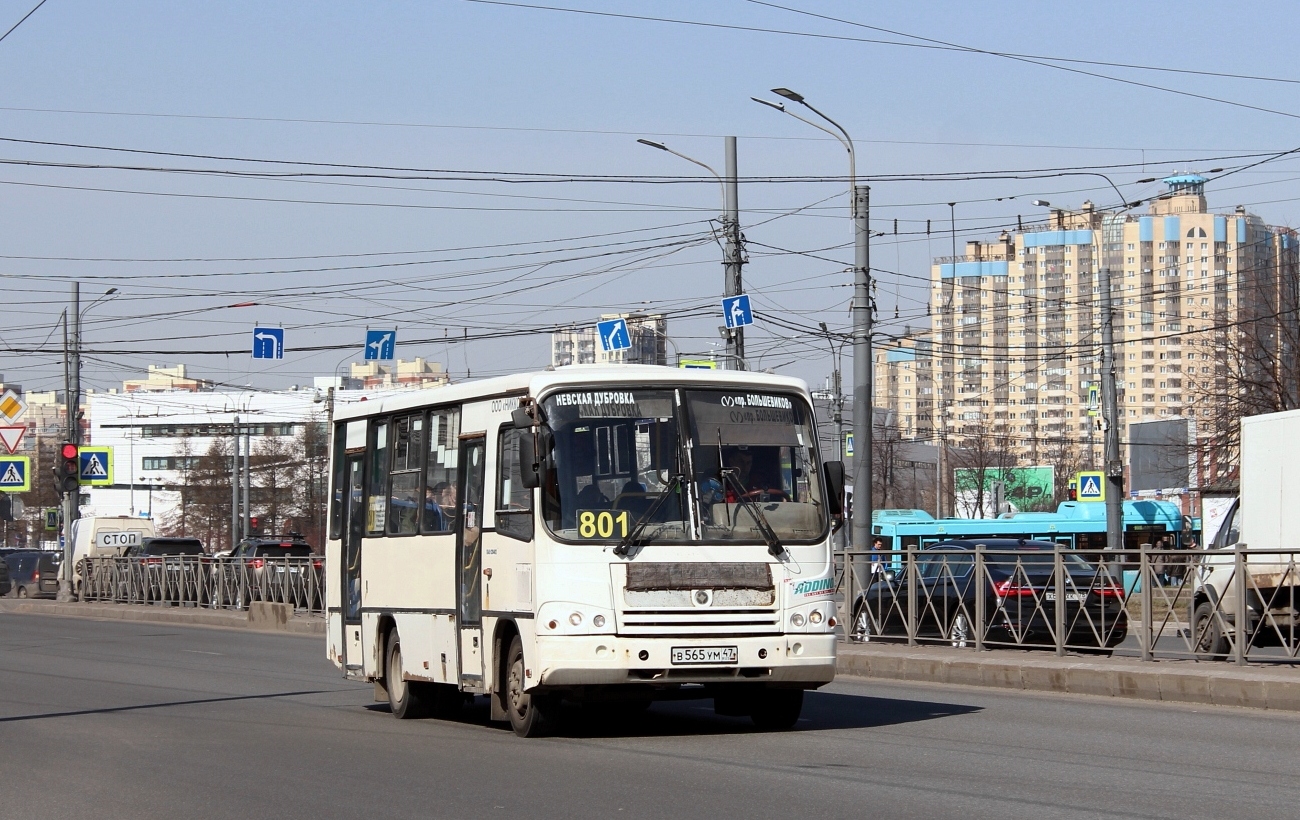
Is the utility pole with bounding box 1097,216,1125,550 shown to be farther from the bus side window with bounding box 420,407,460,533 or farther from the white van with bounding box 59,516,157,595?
the white van with bounding box 59,516,157,595

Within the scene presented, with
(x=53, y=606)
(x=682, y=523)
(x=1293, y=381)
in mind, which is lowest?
Result: (x=53, y=606)

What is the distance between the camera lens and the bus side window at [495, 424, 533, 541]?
11555 mm

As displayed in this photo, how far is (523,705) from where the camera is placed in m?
11.8

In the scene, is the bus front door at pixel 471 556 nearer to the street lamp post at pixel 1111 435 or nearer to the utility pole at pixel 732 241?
the utility pole at pixel 732 241

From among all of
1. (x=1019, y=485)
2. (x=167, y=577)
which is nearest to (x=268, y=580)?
(x=167, y=577)

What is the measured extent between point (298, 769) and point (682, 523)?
3.05 metres

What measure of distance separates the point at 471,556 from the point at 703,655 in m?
2.18

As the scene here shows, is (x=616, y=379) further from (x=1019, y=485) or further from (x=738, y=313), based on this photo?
(x=1019, y=485)

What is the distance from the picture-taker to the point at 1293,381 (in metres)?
45.5

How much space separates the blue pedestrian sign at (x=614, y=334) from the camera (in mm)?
33312

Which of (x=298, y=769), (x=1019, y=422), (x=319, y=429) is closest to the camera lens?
(x=298, y=769)

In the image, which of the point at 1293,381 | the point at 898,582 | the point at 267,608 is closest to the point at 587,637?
the point at 898,582

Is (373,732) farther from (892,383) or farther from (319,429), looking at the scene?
(892,383)

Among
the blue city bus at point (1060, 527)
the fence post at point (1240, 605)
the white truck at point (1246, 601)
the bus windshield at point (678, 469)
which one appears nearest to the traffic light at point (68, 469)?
the white truck at point (1246, 601)
